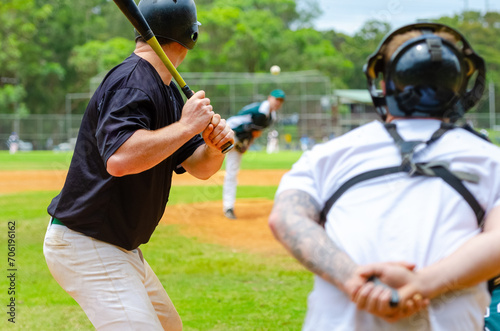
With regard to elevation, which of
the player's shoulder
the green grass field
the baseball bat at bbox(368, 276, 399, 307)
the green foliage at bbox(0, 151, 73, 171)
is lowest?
the green foliage at bbox(0, 151, 73, 171)

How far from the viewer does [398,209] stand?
175 cm

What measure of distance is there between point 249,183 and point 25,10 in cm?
3993

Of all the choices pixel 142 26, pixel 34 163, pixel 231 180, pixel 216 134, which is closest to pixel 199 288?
pixel 216 134

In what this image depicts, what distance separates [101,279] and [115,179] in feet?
1.60

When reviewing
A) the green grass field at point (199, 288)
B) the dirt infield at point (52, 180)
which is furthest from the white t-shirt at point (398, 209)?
the dirt infield at point (52, 180)

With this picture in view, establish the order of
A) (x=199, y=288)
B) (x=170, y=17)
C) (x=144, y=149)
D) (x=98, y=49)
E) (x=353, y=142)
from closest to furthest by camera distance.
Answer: (x=353, y=142)
(x=144, y=149)
(x=170, y=17)
(x=199, y=288)
(x=98, y=49)

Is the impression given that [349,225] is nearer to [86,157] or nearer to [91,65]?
[86,157]

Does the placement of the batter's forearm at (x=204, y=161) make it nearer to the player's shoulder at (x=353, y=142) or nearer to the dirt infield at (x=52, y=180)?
the player's shoulder at (x=353, y=142)

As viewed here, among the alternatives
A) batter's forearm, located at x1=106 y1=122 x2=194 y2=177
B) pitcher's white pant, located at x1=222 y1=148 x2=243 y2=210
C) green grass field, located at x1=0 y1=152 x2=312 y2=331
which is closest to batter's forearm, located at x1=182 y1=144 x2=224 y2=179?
batter's forearm, located at x1=106 y1=122 x2=194 y2=177

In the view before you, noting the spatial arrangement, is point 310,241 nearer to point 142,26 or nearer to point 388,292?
point 388,292

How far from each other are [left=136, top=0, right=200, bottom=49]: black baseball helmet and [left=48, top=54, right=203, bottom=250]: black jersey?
0.77 feet

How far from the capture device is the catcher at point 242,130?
1095cm

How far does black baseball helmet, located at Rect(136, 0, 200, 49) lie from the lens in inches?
117

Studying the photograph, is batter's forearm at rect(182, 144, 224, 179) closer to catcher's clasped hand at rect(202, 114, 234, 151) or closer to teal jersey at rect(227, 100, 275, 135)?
catcher's clasped hand at rect(202, 114, 234, 151)
